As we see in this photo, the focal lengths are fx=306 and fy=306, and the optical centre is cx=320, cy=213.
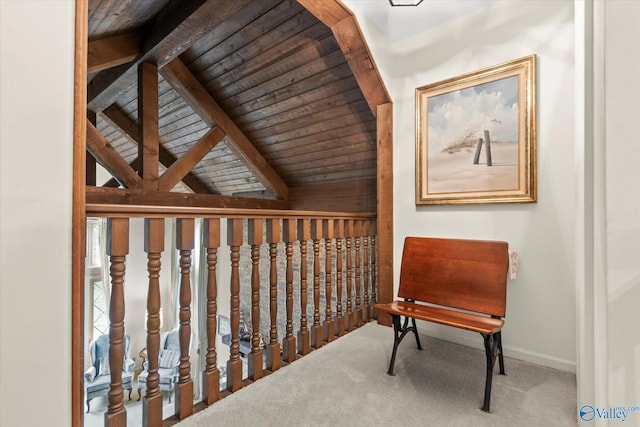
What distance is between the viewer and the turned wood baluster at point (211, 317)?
5.03 feet

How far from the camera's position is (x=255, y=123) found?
3758 millimetres

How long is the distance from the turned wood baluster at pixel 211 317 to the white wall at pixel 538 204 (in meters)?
1.72

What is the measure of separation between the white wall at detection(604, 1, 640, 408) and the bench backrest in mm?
708

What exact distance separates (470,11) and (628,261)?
2114 millimetres

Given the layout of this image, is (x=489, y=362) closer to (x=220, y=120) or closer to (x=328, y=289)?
(x=328, y=289)

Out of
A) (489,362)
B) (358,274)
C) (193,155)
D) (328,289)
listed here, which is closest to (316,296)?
(328,289)

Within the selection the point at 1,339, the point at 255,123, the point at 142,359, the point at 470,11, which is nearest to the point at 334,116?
the point at 255,123

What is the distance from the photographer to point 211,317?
156 centimetres

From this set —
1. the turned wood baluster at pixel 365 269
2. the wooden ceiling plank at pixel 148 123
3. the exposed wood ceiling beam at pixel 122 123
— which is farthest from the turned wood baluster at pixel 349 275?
the exposed wood ceiling beam at pixel 122 123

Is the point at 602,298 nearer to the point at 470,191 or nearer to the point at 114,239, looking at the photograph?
the point at 470,191

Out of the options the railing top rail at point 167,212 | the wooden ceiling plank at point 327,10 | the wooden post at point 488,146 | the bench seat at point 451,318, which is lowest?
the bench seat at point 451,318

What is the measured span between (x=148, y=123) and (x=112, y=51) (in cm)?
72

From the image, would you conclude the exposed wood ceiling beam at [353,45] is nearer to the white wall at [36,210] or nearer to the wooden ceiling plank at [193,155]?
the white wall at [36,210]

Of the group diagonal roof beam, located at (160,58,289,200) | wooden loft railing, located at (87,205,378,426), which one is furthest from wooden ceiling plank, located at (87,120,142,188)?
wooden loft railing, located at (87,205,378,426)
